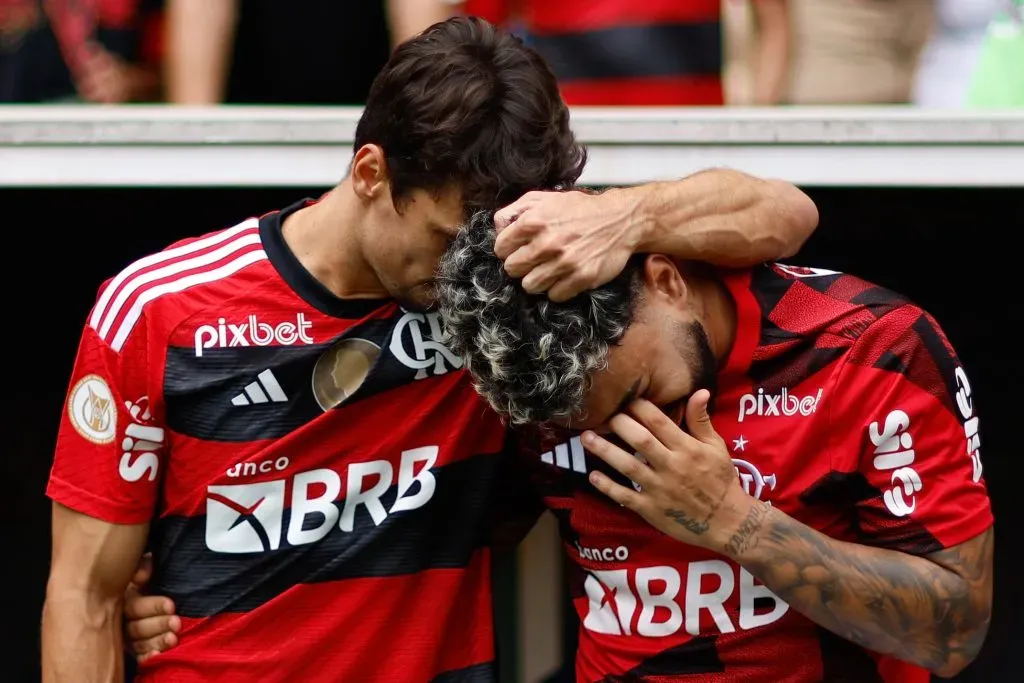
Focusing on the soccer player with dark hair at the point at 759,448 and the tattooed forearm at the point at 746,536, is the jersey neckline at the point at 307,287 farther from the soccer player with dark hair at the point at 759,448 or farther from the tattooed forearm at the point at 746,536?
the tattooed forearm at the point at 746,536

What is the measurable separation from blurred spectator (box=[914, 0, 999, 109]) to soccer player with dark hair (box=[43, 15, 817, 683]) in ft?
3.47

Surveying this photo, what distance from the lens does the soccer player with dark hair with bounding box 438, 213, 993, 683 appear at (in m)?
1.67

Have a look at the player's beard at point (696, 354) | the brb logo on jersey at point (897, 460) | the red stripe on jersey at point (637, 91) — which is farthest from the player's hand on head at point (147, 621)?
the red stripe on jersey at point (637, 91)

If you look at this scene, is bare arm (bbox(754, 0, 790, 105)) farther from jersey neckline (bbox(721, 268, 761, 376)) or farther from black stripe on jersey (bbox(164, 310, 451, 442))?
black stripe on jersey (bbox(164, 310, 451, 442))

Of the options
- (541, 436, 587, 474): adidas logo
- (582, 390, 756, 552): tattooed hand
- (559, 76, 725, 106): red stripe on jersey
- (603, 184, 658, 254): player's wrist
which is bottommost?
(582, 390, 756, 552): tattooed hand

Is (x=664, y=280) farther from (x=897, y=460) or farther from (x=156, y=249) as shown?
(x=156, y=249)

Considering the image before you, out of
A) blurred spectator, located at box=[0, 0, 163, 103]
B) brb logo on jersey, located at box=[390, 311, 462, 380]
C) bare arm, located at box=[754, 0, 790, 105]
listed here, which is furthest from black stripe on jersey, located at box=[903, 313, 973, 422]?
blurred spectator, located at box=[0, 0, 163, 103]

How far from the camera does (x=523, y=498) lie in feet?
6.82

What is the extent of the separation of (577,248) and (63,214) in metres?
1.58

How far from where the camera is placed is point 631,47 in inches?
101

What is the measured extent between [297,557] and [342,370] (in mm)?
295

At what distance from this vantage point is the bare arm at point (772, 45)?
282cm

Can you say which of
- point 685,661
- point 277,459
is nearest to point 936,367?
point 685,661

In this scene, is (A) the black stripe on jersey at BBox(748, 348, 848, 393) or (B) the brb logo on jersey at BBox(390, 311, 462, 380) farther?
(B) the brb logo on jersey at BBox(390, 311, 462, 380)
